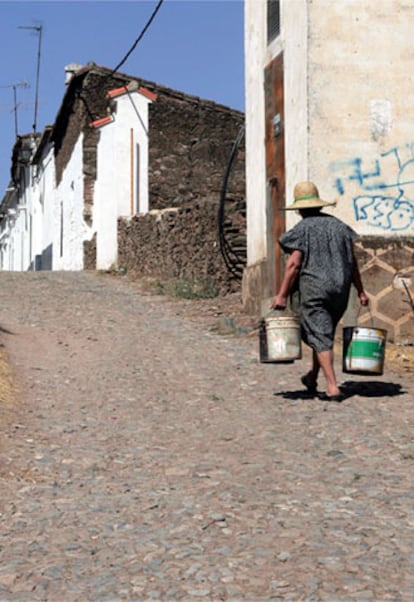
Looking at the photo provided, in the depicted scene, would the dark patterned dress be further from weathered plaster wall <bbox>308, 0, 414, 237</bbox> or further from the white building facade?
the white building facade

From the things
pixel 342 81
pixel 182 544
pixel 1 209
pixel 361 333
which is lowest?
pixel 182 544

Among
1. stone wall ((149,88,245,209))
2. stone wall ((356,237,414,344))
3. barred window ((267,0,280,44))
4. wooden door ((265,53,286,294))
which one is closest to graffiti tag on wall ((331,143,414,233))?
stone wall ((356,237,414,344))

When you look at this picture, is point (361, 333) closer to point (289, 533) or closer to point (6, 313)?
point (289, 533)

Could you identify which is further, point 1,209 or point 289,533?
point 1,209

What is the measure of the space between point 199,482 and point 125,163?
66.8 feet

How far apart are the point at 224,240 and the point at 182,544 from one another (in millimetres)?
13588

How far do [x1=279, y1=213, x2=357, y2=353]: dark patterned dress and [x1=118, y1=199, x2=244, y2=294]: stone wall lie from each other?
923 cm

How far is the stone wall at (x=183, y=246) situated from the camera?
18.8 meters

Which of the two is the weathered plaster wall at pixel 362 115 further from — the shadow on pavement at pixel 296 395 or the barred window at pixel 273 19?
the shadow on pavement at pixel 296 395

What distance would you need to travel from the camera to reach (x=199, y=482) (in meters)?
6.54

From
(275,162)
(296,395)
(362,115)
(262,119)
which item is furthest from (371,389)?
(262,119)

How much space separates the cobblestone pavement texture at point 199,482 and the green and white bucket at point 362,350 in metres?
0.32

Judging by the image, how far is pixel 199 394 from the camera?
32.4 feet

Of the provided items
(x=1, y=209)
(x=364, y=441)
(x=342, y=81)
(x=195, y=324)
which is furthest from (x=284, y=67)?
(x=1, y=209)
